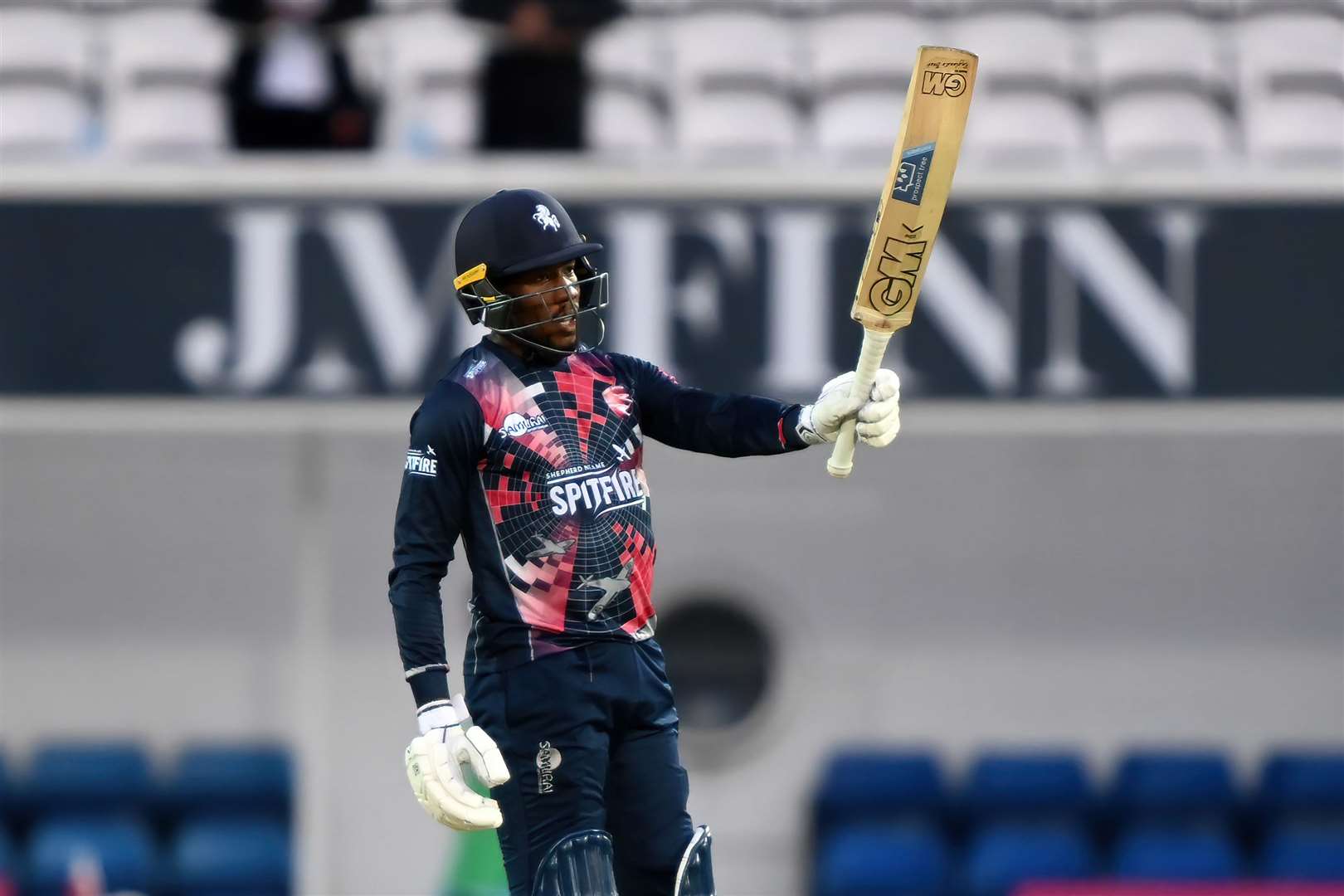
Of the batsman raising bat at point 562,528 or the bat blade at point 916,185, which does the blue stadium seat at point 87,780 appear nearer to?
the batsman raising bat at point 562,528

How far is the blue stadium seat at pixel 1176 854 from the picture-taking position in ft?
25.5

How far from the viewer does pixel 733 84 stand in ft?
28.2

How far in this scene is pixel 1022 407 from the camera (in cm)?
698

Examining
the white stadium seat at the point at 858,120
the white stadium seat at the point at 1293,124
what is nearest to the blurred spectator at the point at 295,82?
the white stadium seat at the point at 858,120

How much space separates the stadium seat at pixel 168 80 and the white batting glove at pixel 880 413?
5.16 metres

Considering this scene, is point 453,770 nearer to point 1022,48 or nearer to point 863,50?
point 863,50

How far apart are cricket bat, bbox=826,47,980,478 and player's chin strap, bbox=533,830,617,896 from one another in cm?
70

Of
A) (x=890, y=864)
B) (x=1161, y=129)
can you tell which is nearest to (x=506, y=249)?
(x=890, y=864)

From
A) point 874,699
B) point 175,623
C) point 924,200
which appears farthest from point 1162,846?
point 924,200

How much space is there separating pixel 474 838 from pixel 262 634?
1256mm

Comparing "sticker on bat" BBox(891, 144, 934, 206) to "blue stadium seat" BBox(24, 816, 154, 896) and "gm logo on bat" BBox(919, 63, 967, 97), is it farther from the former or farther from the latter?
"blue stadium seat" BBox(24, 816, 154, 896)

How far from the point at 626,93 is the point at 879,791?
2.82 metres

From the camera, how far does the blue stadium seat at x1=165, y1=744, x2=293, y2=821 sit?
805cm

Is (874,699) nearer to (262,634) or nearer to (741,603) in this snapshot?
(741,603)
